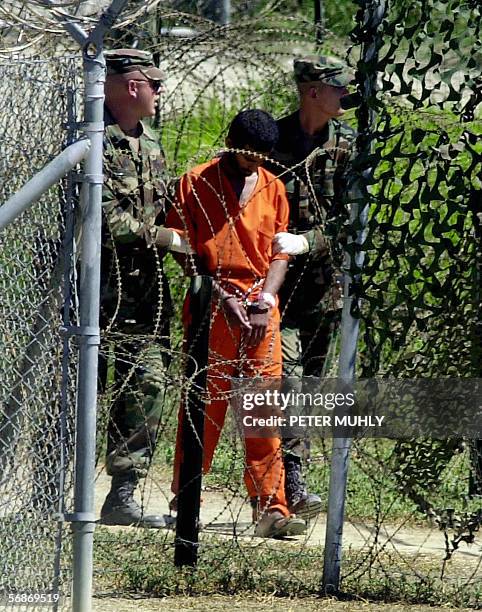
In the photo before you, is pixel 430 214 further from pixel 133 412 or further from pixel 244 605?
pixel 133 412

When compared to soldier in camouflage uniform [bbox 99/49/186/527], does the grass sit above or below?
below

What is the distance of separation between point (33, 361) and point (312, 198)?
2.39 m

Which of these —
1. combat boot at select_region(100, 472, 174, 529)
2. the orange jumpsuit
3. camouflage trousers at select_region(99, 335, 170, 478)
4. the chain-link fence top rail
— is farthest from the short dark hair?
the chain-link fence top rail

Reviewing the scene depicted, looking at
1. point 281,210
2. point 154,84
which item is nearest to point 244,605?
point 281,210

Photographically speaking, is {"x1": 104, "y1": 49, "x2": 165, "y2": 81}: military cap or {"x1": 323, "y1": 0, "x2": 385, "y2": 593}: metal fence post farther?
{"x1": 104, "y1": 49, "x2": 165, "y2": 81}: military cap

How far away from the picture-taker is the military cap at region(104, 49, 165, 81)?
6.25 meters

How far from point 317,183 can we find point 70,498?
2.72 m

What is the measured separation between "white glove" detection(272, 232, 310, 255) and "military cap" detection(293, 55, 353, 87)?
35.6 inches

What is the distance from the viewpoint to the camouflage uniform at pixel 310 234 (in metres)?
6.45

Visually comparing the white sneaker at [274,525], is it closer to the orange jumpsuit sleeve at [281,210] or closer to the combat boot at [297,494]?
the combat boot at [297,494]

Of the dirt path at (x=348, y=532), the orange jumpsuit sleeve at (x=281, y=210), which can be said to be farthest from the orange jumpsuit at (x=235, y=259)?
the dirt path at (x=348, y=532)

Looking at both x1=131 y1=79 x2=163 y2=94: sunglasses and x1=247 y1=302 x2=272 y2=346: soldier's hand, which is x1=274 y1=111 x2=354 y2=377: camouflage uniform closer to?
x1=247 y1=302 x2=272 y2=346: soldier's hand

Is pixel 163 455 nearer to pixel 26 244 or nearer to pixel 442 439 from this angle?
pixel 442 439

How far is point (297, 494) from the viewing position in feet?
21.4
